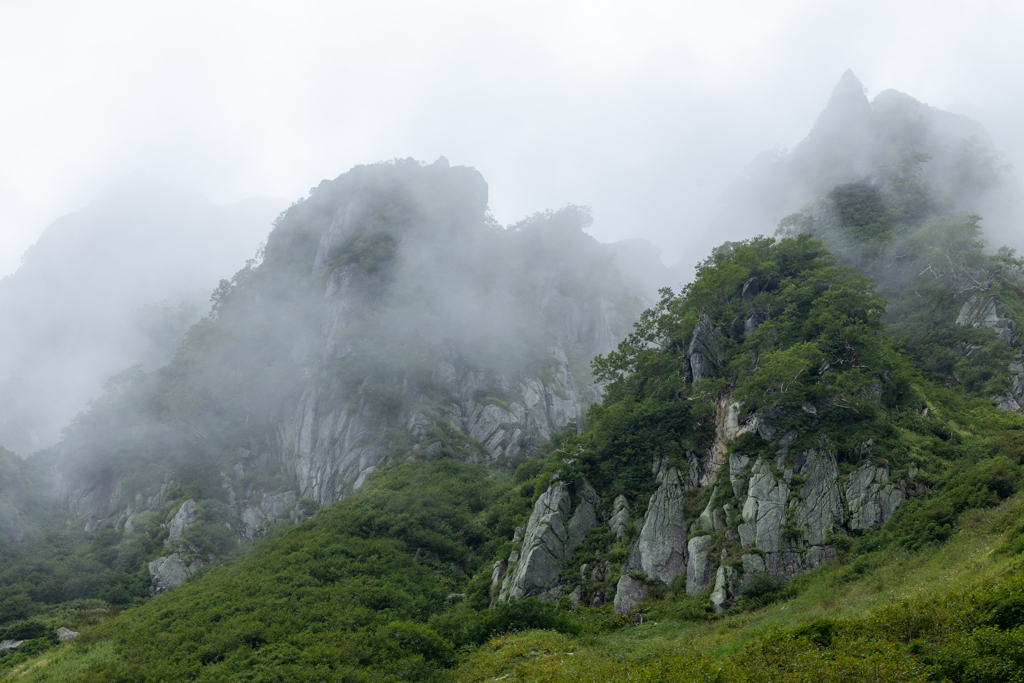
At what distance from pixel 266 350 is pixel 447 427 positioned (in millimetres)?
33773

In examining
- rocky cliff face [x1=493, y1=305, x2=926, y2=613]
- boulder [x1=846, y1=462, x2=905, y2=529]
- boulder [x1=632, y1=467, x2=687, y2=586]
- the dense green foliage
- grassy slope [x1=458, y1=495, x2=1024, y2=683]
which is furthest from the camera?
boulder [x1=632, y1=467, x2=687, y2=586]

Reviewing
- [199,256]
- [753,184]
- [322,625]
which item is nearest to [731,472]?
[322,625]

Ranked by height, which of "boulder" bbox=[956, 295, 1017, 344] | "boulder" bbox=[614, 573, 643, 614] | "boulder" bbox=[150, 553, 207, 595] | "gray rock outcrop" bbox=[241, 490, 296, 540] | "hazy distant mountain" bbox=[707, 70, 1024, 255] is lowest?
"boulder" bbox=[614, 573, 643, 614]

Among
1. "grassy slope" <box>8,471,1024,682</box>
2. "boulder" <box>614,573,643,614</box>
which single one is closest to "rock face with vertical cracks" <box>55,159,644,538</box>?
"grassy slope" <box>8,471,1024,682</box>

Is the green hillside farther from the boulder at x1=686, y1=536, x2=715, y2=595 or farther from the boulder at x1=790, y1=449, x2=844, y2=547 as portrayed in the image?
the boulder at x1=790, y1=449, x2=844, y2=547

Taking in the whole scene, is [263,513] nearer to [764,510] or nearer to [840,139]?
[764,510]

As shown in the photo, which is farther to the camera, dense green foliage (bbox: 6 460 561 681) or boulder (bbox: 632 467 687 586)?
boulder (bbox: 632 467 687 586)

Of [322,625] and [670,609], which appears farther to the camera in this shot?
[322,625]

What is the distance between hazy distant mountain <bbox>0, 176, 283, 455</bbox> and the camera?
108 meters

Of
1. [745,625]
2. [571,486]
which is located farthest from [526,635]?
[571,486]

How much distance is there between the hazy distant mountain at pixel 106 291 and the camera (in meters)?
108

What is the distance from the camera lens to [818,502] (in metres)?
29.0

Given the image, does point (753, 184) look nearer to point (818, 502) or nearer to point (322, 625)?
point (818, 502)

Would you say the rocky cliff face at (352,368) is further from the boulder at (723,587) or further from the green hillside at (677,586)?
the boulder at (723,587)
